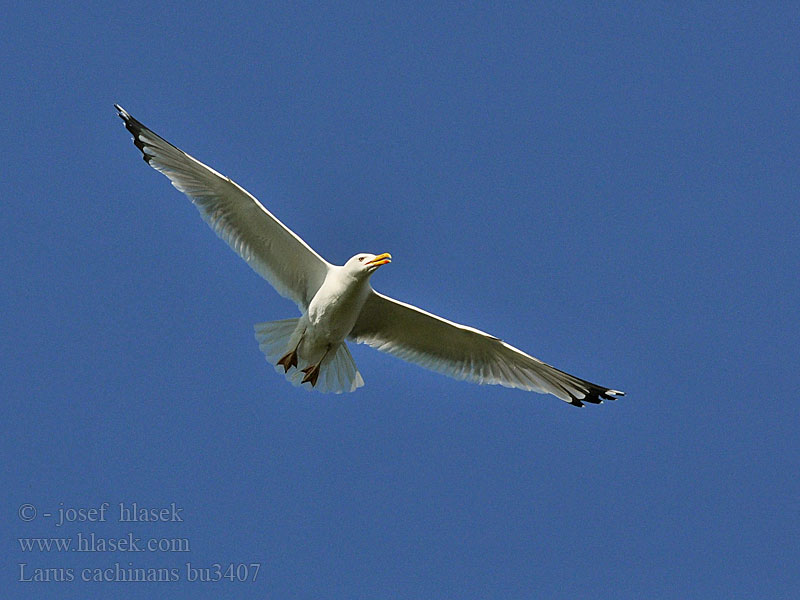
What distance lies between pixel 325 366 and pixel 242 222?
153 centimetres

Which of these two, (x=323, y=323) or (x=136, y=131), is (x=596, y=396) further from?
(x=136, y=131)

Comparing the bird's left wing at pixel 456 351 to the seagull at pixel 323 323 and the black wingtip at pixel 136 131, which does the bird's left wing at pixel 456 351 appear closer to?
the seagull at pixel 323 323

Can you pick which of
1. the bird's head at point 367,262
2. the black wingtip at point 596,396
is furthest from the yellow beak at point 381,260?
the black wingtip at point 596,396

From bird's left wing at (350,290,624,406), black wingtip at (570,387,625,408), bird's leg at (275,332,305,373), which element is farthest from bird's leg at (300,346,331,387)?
black wingtip at (570,387,625,408)

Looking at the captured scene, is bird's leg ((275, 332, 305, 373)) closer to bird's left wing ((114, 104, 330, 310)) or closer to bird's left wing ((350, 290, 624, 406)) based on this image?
bird's left wing ((114, 104, 330, 310))

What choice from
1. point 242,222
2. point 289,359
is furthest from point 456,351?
point 242,222

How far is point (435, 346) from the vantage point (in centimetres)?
1189

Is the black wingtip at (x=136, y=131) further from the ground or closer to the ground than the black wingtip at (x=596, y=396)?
further from the ground

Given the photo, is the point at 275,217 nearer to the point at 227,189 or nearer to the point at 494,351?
the point at 227,189

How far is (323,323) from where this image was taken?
11.3 metres

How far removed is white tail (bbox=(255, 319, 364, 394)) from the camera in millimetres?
11688

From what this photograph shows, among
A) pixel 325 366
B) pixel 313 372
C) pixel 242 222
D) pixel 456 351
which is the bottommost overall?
pixel 313 372

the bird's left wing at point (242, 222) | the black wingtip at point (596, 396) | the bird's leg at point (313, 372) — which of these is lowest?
the bird's leg at point (313, 372)

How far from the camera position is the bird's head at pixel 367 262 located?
10.8 metres
